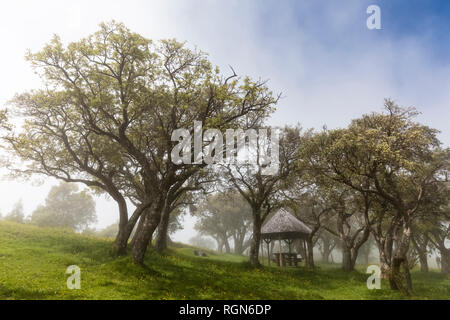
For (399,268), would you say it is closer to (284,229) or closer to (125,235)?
(284,229)

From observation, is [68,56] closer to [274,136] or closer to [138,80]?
[138,80]

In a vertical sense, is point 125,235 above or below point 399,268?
above

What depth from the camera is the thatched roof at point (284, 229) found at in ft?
98.2

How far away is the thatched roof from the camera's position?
2993 centimetres

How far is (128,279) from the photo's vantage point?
46.4ft

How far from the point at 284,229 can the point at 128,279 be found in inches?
796

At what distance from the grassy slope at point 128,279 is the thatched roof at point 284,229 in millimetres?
6465

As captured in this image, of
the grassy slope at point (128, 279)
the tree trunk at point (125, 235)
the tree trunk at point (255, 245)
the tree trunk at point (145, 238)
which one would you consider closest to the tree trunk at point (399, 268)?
the grassy slope at point (128, 279)

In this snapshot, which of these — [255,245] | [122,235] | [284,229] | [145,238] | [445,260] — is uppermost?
[145,238]

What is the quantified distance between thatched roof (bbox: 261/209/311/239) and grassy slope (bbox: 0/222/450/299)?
6.46 metres

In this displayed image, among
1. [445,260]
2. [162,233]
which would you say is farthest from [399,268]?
[445,260]
